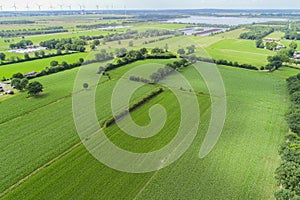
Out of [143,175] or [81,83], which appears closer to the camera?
[143,175]

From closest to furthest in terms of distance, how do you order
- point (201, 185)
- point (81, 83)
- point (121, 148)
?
point (201, 185) → point (121, 148) → point (81, 83)

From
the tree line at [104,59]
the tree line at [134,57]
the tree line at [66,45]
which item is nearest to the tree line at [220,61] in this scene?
the tree line at [134,57]

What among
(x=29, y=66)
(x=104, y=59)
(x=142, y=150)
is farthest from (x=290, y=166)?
(x=29, y=66)

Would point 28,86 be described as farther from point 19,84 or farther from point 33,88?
point 19,84

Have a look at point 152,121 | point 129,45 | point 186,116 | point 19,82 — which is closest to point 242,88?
point 186,116

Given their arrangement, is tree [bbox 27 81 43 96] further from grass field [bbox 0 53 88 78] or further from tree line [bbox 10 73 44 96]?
grass field [bbox 0 53 88 78]

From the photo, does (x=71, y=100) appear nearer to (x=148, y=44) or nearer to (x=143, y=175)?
(x=143, y=175)

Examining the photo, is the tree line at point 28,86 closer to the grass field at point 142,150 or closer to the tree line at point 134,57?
the grass field at point 142,150

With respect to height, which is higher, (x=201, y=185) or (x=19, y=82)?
(x=19, y=82)
